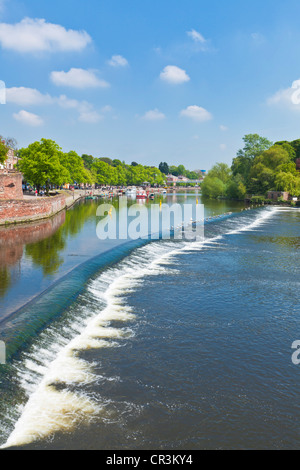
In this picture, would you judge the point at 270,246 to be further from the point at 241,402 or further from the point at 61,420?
the point at 61,420

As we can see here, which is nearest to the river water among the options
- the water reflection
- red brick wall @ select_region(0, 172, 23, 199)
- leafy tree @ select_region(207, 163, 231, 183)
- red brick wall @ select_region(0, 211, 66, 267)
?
the water reflection

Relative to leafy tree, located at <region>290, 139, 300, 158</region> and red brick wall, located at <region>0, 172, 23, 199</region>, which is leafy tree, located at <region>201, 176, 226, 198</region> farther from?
red brick wall, located at <region>0, 172, 23, 199</region>

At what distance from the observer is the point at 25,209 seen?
42688 millimetres

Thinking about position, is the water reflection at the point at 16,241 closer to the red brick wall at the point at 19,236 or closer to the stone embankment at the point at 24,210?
the red brick wall at the point at 19,236

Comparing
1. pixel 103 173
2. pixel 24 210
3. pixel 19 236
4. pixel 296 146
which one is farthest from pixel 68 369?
pixel 103 173

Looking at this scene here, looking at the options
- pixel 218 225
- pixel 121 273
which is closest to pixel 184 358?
pixel 121 273

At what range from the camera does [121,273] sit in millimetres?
23359

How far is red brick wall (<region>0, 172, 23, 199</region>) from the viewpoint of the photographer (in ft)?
141

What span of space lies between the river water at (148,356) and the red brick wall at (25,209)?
15.9 m

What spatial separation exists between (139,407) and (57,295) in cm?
842

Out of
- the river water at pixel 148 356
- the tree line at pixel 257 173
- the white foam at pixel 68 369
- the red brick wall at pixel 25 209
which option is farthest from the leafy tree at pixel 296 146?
the white foam at pixel 68 369

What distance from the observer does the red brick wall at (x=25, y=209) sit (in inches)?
1544

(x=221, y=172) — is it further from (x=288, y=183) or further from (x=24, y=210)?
(x=24, y=210)

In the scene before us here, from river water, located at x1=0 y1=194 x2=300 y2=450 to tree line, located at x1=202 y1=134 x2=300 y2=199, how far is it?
255 feet
